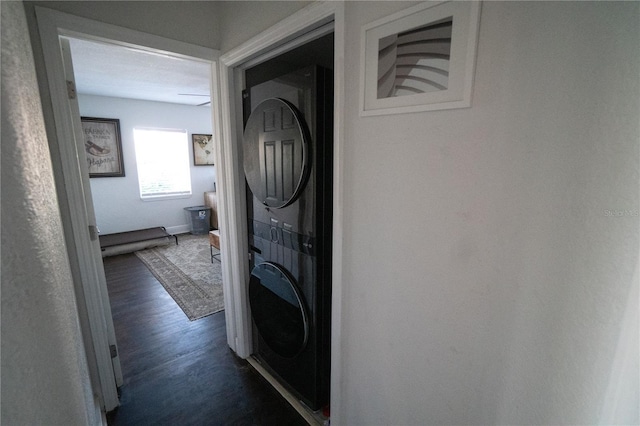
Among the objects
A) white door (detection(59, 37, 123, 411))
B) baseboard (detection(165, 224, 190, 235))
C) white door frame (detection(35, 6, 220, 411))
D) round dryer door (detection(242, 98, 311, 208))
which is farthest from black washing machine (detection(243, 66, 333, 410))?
baseboard (detection(165, 224, 190, 235))

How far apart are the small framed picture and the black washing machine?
4.24 meters

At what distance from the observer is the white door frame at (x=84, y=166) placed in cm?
126

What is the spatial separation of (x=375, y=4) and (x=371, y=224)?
2.40 ft

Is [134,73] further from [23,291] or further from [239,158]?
[23,291]

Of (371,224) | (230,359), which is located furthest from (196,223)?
(371,224)

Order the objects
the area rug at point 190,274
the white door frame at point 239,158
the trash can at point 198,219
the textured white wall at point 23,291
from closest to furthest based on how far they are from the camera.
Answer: the textured white wall at point 23,291
the white door frame at point 239,158
the area rug at point 190,274
the trash can at point 198,219

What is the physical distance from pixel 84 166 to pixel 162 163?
13.1ft

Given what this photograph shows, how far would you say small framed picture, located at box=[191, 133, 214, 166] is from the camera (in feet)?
17.7

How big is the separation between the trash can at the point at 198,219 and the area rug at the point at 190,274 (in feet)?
0.99

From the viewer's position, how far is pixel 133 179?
4762mm

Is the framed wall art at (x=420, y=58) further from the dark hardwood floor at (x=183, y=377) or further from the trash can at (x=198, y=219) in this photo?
the trash can at (x=198, y=219)

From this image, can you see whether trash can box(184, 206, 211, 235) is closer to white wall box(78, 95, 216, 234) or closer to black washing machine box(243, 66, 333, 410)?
white wall box(78, 95, 216, 234)

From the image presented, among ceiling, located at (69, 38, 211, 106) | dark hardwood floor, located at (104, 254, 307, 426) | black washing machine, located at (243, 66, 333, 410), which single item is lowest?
dark hardwood floor, located at (104, 254, 307, 426)

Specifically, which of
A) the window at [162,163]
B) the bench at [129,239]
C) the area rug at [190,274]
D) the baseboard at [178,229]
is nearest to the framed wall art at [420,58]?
the area rug at [190,274]
